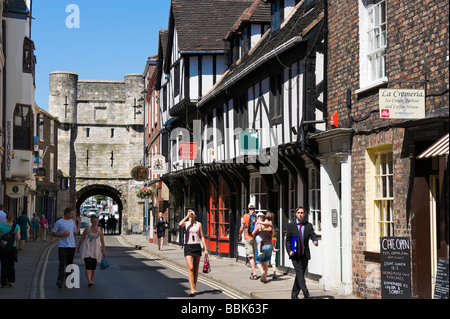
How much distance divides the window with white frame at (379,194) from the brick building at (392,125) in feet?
0.06

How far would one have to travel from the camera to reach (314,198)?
16.7 metres

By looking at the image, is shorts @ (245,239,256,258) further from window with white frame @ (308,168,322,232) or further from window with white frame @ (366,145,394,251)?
window with white frame @ (366,145,394,251)

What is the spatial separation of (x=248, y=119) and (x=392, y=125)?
9.96 metres

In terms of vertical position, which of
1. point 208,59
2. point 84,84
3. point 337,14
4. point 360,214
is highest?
point 84,84

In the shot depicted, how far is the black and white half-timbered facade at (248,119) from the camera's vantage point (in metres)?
16.3

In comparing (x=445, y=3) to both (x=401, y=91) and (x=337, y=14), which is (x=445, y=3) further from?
(x=337, y=14)

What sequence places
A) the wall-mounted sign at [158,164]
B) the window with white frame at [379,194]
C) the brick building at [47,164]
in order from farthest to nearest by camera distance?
the brick building at [47,164] < the wall-mounted sign at [158,164] < the window with white frame at [379,194]

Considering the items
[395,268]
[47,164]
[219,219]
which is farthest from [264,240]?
[47,164]

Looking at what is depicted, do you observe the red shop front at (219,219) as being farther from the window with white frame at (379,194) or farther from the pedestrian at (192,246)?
the window with white frame at (379,194)

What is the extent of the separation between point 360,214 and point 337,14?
405 centimetres

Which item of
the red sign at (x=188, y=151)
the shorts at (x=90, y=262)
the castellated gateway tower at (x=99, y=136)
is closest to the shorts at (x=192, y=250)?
the shorts at (x=90, y=262)
